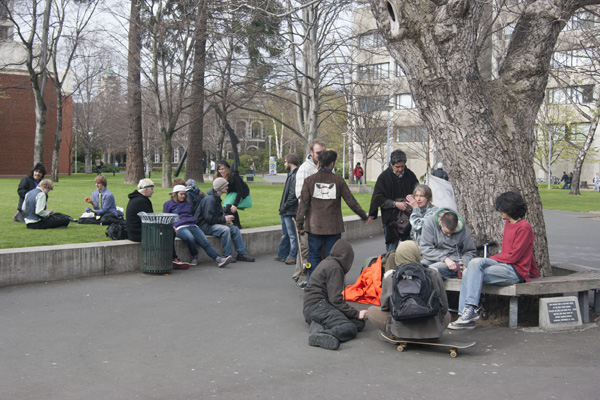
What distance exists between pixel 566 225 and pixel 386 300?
14.3 m

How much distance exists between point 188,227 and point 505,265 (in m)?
5.66

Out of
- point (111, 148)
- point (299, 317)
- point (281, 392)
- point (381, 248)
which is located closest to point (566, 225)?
point (381, 248)

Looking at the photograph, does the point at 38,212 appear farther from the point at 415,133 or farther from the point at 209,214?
the point at 415,133

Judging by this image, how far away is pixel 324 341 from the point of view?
5.79 meters

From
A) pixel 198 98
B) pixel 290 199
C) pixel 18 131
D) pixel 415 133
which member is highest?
pixel 198 98

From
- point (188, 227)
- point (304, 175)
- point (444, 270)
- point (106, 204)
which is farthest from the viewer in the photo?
point (106, 204)

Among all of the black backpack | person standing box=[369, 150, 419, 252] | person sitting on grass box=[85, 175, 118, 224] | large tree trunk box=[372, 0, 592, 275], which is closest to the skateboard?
the black backpack

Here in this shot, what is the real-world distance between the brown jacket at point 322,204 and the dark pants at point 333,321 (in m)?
1.65

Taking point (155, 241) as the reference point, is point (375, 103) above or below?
above

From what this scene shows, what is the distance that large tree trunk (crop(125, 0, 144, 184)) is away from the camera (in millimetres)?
26781

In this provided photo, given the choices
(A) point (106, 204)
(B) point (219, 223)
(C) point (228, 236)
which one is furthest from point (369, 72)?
(C) point (228, 236)

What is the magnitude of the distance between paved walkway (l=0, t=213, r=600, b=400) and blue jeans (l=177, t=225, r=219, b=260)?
2385 mm

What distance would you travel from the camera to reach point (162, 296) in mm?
7996

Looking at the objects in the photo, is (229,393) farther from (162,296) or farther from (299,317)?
(162,296)
